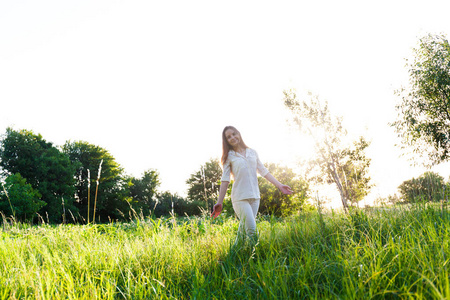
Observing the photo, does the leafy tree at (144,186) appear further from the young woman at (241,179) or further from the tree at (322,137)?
the young woman at (241,179)

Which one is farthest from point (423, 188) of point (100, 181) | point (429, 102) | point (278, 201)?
point (100, 181)

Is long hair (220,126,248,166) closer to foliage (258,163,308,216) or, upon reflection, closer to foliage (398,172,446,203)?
foliage (398,172,446,203)

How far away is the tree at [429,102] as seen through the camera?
47.8ft

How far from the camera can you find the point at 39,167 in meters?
24.6

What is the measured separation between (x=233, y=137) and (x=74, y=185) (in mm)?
28387

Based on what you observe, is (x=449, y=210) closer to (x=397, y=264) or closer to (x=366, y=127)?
(x=397, y=264)

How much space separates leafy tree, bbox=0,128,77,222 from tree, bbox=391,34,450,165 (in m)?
25.2

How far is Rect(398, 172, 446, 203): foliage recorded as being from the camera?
3.63 meters

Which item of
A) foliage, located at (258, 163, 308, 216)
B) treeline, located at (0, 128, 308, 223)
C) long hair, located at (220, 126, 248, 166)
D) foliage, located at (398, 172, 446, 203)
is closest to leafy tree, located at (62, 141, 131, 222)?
treeline, located at (0, 128, 308, 223)

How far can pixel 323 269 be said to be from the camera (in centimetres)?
217

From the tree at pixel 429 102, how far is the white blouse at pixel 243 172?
14367 millimetres

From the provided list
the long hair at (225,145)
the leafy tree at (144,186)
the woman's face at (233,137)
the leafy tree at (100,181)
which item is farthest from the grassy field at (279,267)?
the leafy tree at (144,186)

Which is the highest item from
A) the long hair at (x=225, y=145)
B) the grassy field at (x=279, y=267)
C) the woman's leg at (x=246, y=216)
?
the long hair at (x=225, y=145)

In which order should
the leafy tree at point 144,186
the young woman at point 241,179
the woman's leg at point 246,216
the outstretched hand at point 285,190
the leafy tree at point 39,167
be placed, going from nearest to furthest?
1. the woman's leg at point 246,216
2. the young woman at point 241,179
3. the outstretched hand at point 285,190
4. the leafy tree at point 39,167
5. the leafy tree at point 144,186
